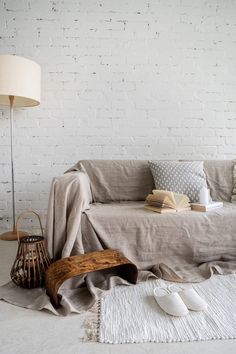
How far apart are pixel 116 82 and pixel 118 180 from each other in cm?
91

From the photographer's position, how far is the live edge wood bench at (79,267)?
1.16 meters

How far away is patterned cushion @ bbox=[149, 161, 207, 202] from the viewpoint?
6.07 ft

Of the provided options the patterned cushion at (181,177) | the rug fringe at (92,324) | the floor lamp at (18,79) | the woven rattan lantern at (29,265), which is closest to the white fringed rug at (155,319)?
the rug fringe at (92,324)

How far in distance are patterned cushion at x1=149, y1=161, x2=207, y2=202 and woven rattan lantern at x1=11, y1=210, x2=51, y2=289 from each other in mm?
948

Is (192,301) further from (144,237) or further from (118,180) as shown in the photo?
(118,180)

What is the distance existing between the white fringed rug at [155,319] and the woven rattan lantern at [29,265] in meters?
0.36

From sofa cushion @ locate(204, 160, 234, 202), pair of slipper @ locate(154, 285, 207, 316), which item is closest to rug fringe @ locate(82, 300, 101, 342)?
pair of slipper @ locate(154, 285, 207, 316)

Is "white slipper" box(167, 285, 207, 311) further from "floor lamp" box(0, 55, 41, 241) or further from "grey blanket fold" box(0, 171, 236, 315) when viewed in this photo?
"floor lamp" box(0, 55, 41, 241)

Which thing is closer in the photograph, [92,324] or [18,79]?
[92,324]

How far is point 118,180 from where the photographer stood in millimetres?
1980

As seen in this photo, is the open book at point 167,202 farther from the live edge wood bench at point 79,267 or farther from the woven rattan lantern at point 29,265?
the woven rattan lantern at point 29,265

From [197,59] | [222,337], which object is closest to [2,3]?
[197,59]

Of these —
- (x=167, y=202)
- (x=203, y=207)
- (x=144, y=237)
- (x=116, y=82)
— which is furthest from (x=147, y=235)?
(x=116, y=82)

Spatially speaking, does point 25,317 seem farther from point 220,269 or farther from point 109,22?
point 109,22
